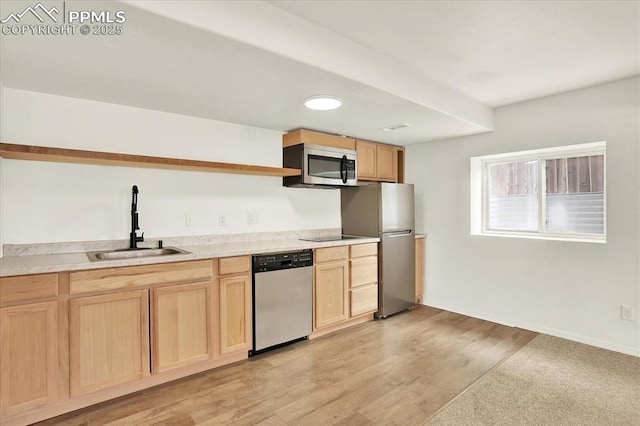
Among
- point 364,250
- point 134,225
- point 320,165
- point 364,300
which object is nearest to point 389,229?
→ point 364,250

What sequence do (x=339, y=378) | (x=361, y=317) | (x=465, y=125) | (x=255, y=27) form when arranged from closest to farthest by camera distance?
(x=255, y=27)
(x=339, y=378)
(x=465, y=125)
(x=361, y=317)

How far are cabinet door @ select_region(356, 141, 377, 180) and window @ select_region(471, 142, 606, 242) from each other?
A: 1.16 meters

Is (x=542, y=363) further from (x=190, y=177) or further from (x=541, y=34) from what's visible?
(x=190, y=177)

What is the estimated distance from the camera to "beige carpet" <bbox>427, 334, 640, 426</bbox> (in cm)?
201

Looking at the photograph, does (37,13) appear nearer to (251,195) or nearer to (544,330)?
(251,195)

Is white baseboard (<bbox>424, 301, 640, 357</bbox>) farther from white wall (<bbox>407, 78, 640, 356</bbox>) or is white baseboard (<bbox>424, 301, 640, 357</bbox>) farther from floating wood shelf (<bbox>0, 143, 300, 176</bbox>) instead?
floating wood shelf (<bbox>0, 143, 300, 176</bbox>)

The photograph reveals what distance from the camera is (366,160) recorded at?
4117mm

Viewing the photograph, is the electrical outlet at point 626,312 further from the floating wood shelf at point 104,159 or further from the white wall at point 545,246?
the floating wood shelf at point 104,159

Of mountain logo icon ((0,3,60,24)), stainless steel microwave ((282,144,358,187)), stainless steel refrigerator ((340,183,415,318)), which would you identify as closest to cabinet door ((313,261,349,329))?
stainless steel refrigerator ((340,183,415,318))

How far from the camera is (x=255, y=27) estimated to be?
5.78 feet

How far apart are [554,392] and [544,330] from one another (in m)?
1.23

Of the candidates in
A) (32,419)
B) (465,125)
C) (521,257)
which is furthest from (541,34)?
(32,419)

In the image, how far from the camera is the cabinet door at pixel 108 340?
2.05 meters

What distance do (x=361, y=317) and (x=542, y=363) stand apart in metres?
1.67
